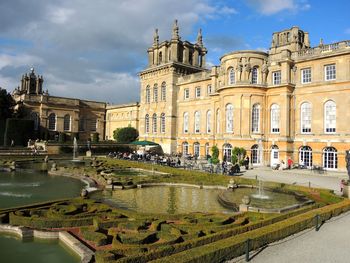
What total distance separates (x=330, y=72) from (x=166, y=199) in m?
22.1

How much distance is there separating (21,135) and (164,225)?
4722 cm

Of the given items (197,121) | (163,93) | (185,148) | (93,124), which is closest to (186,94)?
(163,93)

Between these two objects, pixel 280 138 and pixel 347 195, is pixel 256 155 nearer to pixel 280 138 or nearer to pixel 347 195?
pixel 280 138

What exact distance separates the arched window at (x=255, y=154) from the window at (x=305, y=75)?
813 cm

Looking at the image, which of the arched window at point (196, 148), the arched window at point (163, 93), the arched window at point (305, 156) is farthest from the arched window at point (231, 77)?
the arched window at point (163, 93)

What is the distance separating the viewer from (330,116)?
29.8 meters

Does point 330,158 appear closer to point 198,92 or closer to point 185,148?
point 198,92

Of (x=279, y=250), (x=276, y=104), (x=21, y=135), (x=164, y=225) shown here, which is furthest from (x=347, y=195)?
(x=21, y=135)

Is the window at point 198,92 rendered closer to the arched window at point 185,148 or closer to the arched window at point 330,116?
the arched window at point 185,148

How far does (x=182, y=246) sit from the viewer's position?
26.0ft

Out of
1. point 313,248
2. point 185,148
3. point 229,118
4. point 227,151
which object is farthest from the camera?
point 185,148

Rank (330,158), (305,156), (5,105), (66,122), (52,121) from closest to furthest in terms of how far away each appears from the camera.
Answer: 1. (330,158)
2. (305,156)
3. (5,105)
4. (52,121)
5. (66,122)

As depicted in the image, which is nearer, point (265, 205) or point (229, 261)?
point (229, 261)

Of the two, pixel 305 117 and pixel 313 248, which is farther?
pixel 305 117
